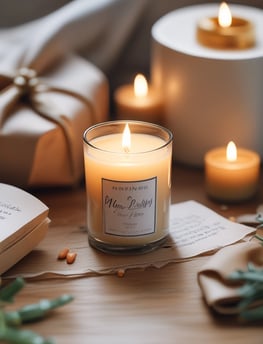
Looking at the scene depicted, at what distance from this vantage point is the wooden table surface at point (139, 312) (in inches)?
26.5

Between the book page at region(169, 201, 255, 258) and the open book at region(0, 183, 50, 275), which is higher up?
the open book at region(0, 183, 50, 275)

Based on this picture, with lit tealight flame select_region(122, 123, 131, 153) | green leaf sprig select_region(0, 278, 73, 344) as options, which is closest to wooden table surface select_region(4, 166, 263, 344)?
green leaf sprig select_region(0, 278, 73, 344)

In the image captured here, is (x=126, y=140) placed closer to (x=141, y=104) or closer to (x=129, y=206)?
(x=129, y=206)

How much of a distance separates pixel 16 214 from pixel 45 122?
0.16 meters

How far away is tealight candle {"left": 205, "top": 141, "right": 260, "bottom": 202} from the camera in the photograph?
0.91 m

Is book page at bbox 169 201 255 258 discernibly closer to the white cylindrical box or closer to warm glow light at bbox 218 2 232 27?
the white cylindrical box

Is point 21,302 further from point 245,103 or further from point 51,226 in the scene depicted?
point 245,103

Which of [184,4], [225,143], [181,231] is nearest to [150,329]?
[181,231]

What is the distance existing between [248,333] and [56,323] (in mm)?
176

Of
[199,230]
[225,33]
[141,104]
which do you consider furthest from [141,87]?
[199,230]

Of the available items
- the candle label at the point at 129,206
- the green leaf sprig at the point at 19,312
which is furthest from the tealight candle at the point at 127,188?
the green leaf sprig at the point at 19,312

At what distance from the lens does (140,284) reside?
0.76 metres

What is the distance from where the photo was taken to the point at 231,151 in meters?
0.92

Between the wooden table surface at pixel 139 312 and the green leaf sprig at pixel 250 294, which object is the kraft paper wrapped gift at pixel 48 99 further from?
the green leaf sprig at pixel 250 294
